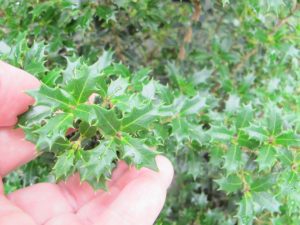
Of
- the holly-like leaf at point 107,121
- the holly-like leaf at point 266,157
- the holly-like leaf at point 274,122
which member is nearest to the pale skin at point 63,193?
the holly-like leaf at point 107,121

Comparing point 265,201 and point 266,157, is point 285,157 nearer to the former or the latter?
point 266,157

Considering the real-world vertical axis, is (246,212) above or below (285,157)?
below

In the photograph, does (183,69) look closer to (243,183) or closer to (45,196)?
(243,183)

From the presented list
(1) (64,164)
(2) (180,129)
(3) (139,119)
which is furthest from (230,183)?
(1) (64,164)

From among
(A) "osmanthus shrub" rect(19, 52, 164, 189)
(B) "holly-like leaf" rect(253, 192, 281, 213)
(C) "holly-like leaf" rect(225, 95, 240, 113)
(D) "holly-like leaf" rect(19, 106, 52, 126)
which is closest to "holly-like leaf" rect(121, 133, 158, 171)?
(A) "osmanthus shrub" rect(19, 52, 164, 189)

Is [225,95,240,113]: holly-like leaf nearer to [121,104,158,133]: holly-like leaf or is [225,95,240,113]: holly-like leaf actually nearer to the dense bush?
the dense bush

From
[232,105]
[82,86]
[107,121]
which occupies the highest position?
[82,86]

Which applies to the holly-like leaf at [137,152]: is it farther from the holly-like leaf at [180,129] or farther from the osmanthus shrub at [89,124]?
the holly-like leaf at [180,129]

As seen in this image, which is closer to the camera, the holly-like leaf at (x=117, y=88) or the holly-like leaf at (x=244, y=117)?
the holly-like leaf at (x=117, y=88)
